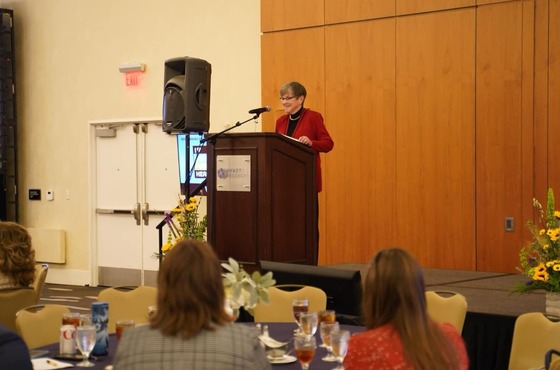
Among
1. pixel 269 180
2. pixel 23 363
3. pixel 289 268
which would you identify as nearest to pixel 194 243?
pixel 23 363

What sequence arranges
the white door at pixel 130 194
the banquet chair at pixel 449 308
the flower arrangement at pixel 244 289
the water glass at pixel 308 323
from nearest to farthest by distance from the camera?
the flower arrangement at pixel 244 289
the water glass at pixel 308 323
the banquet chair at pixel 449 308
the white door at pixel 130 194

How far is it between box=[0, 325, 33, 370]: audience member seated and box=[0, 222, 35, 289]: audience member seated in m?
2.34

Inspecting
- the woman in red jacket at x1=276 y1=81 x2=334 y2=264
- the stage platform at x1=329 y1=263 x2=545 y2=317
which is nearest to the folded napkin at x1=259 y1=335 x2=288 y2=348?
the stage platform at x1=329 y1=263 x2=545 y2=317

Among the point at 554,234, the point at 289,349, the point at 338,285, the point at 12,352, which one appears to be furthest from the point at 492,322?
the point at 12,352

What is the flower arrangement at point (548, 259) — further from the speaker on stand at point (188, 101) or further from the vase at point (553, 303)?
the speaker on stand at point (188, 101)

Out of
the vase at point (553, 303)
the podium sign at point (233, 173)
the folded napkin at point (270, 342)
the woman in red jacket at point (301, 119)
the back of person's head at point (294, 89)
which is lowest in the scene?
the vase at point (553, 303)

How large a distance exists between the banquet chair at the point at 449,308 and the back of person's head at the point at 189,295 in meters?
1.91

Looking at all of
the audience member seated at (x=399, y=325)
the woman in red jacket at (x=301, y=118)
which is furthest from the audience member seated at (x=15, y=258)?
the audience member seated at (x=399, y=325)

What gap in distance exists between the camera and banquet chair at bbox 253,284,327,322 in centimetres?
452

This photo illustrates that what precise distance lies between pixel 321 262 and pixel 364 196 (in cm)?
86

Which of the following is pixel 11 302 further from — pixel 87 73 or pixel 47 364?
pixel 87 73

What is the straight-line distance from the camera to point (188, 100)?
7.18 meters

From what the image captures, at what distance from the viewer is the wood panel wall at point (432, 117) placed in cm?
747

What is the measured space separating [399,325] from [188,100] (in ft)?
16.2
